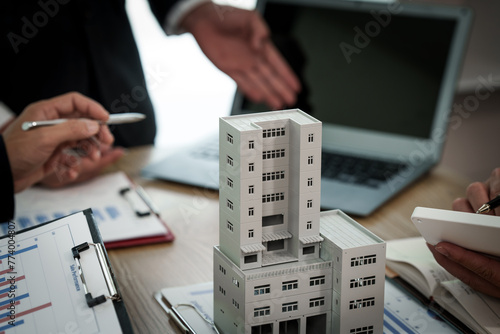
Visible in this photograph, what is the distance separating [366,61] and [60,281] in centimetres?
109

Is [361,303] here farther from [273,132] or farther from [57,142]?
[57,142]

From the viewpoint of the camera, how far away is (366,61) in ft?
5.57

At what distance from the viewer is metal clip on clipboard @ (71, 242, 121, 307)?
0.87 metres

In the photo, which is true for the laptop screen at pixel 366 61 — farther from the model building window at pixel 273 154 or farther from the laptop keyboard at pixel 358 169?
the model building window at pixel 273 154

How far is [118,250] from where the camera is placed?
1240 mm

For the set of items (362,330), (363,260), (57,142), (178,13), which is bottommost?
(362,330)

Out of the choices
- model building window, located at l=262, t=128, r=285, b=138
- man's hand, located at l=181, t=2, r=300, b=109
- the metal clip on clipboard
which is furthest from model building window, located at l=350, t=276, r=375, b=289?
man's hand, located at l=181, t=2, r=300, b=109

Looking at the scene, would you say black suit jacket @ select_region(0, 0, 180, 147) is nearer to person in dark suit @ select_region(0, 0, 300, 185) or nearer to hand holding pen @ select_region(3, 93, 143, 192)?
person in dark suit @ select_region(0, 0, 300, 185)

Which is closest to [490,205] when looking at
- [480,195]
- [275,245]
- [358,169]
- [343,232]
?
[480,195]

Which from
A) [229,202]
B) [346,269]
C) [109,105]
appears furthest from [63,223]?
Answer: [109,105]

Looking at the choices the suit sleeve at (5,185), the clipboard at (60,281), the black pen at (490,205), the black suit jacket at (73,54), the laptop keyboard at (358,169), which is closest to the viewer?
the clipboard at (60,281)

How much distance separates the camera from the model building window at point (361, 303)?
0.92 metres

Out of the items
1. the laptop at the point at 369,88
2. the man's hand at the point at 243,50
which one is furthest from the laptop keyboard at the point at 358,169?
the man's hand at the point at 243,50

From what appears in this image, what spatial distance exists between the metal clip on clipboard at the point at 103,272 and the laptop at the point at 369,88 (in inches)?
22.4
